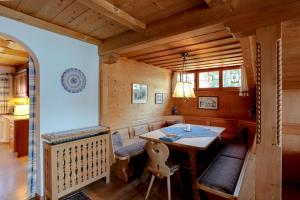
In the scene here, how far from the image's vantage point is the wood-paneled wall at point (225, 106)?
13.6ft

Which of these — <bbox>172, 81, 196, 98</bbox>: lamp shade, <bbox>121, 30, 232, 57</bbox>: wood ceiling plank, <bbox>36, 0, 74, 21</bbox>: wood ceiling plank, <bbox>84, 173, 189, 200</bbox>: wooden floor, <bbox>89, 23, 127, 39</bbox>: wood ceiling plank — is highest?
<bbox>36, 0, 74, 21</bbox>: wood ceiling plank

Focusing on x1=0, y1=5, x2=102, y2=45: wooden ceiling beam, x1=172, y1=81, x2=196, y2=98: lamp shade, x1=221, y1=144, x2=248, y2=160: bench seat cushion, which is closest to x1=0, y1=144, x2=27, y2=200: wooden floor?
x1=0, y1=5, x2=102, y2=45: wooden ceiling beam

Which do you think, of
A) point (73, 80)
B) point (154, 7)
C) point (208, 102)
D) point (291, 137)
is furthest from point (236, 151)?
point (73, 80)

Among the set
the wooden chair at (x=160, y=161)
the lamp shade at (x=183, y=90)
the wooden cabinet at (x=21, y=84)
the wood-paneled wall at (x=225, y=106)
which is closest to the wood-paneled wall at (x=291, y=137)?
the wood-paneled wall at (x=225, y=106)

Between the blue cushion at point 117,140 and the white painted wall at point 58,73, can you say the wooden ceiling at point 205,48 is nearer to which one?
the white painted wall at point 58,73

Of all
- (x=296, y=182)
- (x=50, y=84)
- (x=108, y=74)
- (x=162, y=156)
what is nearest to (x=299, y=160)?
(x=296, y=182)

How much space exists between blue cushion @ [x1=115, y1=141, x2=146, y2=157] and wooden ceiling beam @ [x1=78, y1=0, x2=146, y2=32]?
1.90 metres

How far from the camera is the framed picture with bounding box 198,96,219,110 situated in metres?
4.54

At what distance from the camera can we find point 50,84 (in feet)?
7.41

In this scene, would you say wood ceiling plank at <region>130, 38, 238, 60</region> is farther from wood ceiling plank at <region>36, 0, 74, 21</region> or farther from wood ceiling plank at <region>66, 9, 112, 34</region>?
wood ceiling plank at <region>36, 0, 74, 21</region>

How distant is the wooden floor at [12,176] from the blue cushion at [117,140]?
Result: 1419 mm

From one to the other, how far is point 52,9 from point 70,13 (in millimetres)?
180

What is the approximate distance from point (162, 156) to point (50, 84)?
181 cm

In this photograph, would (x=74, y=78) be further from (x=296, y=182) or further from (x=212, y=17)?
(x=296, y=182)
